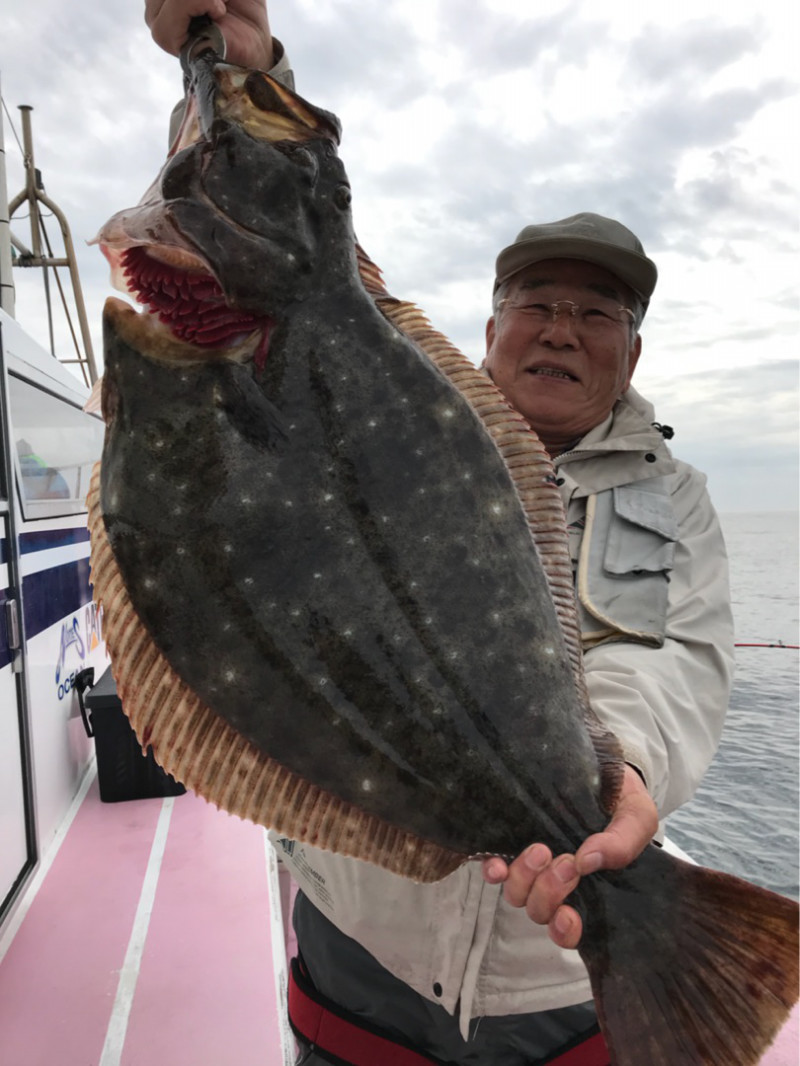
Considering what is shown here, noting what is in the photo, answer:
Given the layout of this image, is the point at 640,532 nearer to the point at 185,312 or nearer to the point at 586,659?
the point at 586,659

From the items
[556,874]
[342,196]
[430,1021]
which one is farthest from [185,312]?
[430,1021]

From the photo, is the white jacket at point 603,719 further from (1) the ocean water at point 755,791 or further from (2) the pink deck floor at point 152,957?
(1) the ocean water at point 755,791

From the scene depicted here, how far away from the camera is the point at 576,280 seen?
7.95 feet

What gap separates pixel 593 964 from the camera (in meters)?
1.31

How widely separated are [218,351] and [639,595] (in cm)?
131

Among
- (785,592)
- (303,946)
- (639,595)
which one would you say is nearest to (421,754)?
(639,595)

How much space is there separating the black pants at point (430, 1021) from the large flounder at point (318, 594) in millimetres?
1018

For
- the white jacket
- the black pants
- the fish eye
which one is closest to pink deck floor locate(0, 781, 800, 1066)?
A: the black pants

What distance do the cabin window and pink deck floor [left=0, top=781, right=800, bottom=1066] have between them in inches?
83.3

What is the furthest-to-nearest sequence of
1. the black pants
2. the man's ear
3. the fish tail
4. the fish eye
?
the man's ear
the black pants
the fish eye
the fish tail

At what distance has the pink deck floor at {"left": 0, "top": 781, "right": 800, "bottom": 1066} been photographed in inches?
116

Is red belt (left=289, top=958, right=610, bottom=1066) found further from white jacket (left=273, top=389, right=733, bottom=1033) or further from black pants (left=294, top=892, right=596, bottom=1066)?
white jacket (left=273, top=389, right=733, bottom=1033)

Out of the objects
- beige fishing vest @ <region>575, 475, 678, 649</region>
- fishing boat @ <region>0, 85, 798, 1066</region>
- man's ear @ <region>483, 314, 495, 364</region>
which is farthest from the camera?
fishing boat @ <region>0, 85, 798, 1066</region>

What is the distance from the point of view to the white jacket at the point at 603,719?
1826 mm
